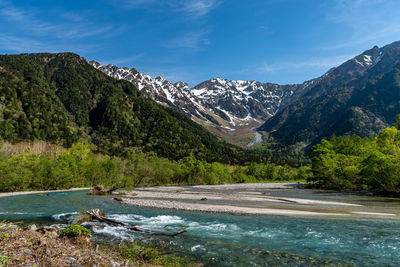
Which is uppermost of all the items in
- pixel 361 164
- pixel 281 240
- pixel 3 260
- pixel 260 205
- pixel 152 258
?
pixel 3 260

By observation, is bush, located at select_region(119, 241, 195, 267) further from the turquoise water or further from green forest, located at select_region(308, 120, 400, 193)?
green forest, located at select_region(308, 120, 400, 193)

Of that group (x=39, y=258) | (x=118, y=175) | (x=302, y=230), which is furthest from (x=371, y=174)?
(x=118, y=175)

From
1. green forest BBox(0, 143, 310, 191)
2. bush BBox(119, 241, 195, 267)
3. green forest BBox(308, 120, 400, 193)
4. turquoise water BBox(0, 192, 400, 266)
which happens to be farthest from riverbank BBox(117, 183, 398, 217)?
green forest BBox(0, 143, 310, 191)

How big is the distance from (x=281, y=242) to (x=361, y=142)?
11267cm

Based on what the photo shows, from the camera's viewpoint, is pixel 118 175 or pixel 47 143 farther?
pixel 47 143

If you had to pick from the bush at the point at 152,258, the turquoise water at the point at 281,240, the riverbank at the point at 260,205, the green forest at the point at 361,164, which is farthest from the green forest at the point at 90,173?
the bush at the point at 152,258

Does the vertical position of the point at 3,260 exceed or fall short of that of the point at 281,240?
it exceeds it

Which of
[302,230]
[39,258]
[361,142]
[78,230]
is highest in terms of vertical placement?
[361,142]

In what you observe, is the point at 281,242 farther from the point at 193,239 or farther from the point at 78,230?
the point at 78,230

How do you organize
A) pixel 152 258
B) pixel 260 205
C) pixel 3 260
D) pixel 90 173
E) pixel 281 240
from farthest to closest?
pixel 90 173 < pixel 260 205 < pixel 281 240 < pixel 152 258 < pixel 3 260

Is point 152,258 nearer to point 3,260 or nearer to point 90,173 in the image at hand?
point 3,260

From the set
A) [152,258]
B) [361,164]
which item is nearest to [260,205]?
[152,258]

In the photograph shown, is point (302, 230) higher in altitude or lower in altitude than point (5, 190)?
higher

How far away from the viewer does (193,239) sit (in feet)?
66.3
